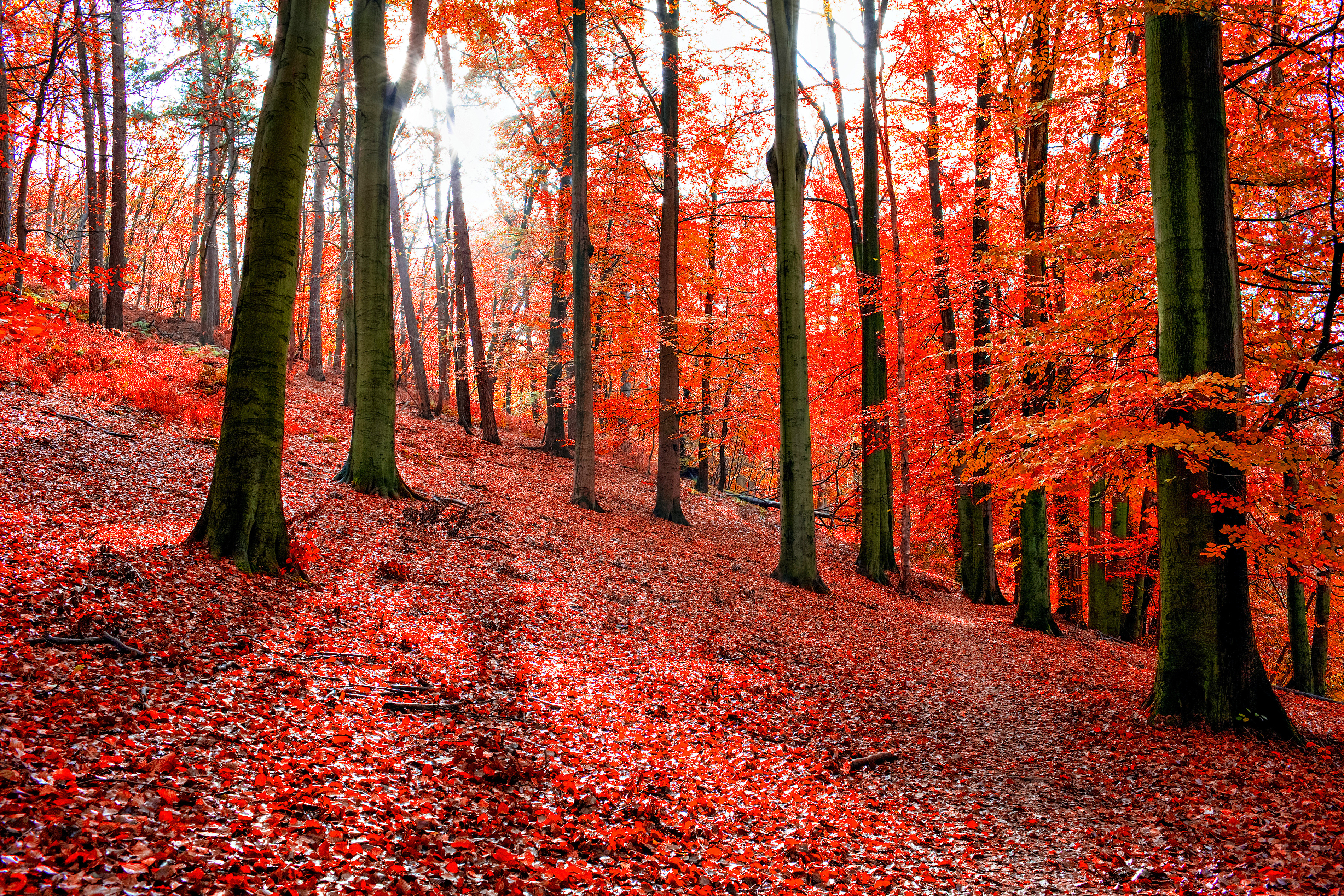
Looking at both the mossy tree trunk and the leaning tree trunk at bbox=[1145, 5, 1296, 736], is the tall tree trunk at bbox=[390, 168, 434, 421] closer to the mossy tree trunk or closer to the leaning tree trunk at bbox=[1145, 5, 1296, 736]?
the mossy tree trunk

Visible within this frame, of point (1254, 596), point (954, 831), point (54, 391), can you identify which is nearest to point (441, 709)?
point (954, 831)

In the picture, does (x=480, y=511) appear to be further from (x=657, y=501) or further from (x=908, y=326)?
(x=908, y=326)

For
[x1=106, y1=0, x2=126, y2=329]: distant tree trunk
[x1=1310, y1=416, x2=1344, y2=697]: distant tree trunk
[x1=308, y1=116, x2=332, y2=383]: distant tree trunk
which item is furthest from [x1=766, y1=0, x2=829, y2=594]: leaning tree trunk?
[x1=106, y1=0, x2=126, y2=329]: distant tree trunk

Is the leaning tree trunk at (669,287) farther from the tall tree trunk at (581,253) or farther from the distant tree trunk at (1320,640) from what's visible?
the distant tree trunk at (1320,640)

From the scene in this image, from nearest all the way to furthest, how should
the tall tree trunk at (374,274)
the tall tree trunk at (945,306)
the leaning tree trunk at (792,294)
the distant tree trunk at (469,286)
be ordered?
the tall tree trunk at (374,274), the leaning tree trunk at (792,294), the tall tree trunk at (945,306), the distant tree trunk at (469,286)

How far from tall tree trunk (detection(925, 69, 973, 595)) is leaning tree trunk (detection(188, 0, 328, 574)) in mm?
10462

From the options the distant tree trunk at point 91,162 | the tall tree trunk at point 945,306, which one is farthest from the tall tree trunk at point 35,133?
the tall tree trunk at point 945,306

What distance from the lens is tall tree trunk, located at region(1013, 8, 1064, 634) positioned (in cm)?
897

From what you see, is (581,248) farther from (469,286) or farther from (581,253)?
(469,286)

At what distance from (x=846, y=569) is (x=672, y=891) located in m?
12.1

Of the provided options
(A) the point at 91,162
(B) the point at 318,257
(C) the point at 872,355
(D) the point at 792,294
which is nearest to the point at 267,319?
(D) the point at 792,294

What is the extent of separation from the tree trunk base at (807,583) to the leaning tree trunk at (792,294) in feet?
0.05

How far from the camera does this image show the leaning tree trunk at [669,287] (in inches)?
538

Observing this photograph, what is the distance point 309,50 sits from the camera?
6.00m
